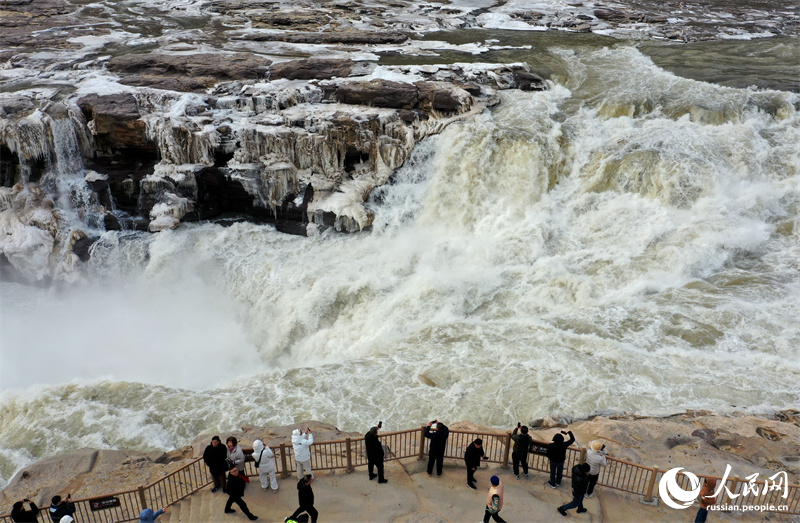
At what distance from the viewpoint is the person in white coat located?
24.8 feet

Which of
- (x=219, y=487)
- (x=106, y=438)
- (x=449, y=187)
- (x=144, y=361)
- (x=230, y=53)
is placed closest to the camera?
(x=219, y=487)

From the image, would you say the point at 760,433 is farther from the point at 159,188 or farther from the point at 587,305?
the point at 159,188

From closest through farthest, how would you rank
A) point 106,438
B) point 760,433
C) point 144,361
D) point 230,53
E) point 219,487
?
1. point 219,487
2. point 760,433
3. point 106,438
4. point 144,361
5. point 230,53

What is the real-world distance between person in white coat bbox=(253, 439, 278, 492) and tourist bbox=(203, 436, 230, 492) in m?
0.42

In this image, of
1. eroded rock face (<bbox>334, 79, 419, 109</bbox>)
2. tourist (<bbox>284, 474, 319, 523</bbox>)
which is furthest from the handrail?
eroded rock face (<bbox>334, 79, 419, 109</bbox>)

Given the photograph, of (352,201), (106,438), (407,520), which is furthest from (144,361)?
(407,520)

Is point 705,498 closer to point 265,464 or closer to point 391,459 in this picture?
point 391,459

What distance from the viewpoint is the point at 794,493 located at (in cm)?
746

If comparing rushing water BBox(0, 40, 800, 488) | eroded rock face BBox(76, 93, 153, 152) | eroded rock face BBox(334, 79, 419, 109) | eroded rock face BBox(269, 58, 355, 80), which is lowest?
rushing water BBox(0, 40, 800, 488)

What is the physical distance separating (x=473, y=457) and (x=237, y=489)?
3.19 m

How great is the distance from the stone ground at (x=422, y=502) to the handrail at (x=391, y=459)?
161 millimetres

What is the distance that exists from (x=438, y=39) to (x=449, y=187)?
13535mm

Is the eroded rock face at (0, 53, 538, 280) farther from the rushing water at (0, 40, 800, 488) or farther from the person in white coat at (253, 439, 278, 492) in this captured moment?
the person in white coat at (253, 439, 278, 492)

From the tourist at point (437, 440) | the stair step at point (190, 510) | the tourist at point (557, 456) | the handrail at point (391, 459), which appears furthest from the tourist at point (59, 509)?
the tourist at point (557, 456)
